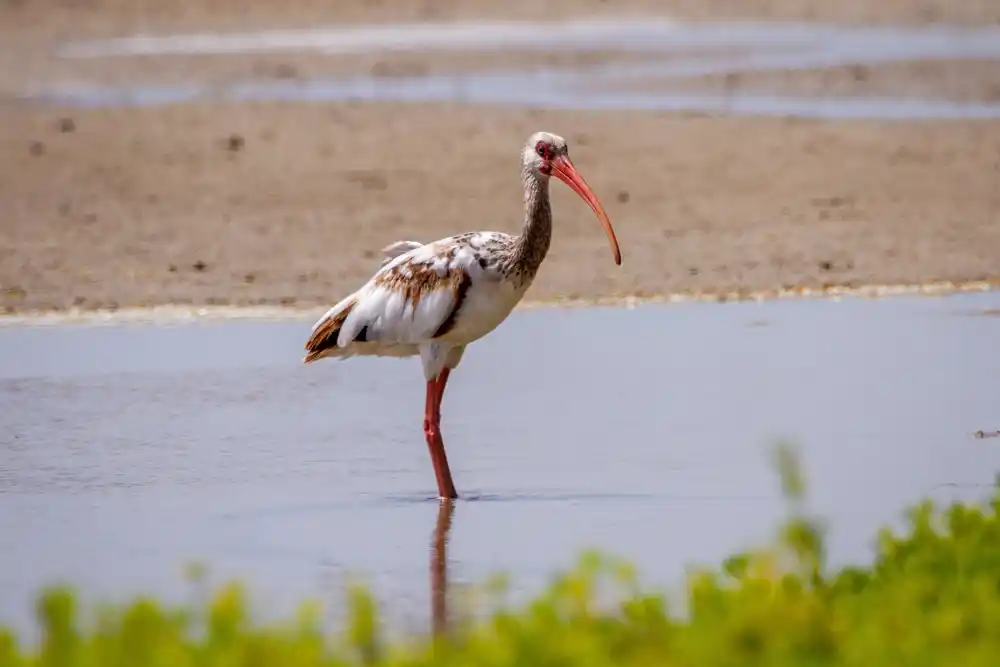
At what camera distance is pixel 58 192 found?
1758 cm

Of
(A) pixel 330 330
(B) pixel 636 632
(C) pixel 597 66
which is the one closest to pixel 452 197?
(A) pixel 330 330

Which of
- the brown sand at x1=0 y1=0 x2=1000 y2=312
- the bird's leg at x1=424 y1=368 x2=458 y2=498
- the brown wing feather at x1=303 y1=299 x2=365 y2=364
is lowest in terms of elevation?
the bird's leg at x1=424 y1=368 x2=458 y2=498

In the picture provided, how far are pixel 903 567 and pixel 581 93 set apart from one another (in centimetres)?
1666

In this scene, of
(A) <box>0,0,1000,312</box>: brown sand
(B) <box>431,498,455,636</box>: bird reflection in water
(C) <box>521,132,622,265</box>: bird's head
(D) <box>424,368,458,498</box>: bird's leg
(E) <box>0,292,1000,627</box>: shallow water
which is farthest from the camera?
(A) <box>0,0,1000,312</box>: brown sand

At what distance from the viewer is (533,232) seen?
9.88 meters

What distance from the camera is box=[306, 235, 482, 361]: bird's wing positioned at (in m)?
9.80

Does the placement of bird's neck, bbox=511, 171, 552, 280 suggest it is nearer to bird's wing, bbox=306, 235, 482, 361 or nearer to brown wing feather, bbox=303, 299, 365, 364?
bird's wing, bbox=306, 235, 482, 361

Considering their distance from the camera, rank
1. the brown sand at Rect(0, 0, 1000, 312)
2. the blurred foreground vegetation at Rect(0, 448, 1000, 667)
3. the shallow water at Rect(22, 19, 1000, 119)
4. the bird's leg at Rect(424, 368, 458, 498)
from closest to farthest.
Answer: the blurred foreground vegetation at Rect(0, 448, 1000, 667) < the bird's leg at Rect(424, 368, 458, 498) < the brown sand at Rect(0, 0, 1000, 312) < the shallow water at Rect(22, 19, 1000, 119)

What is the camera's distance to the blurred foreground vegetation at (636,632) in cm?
493

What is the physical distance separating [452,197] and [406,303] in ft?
24.5

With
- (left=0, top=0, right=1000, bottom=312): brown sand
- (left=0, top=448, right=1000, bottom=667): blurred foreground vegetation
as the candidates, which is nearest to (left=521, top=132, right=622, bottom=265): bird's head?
(left=0, top=0, right=1000, bottom=312): brown sand

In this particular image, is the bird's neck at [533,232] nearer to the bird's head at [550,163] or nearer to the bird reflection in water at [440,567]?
the bird's head at [550,163]

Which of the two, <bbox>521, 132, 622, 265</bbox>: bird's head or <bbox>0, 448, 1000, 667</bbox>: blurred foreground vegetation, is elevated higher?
<bbox>521, 132, 622, 265</bbox>: bird's head

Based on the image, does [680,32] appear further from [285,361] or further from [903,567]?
[903,567]
